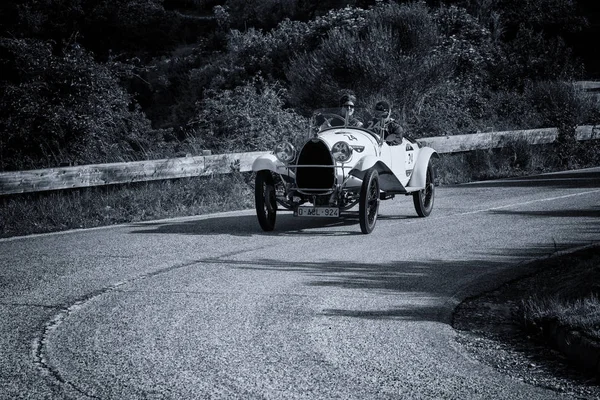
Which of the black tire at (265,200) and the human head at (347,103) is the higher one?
the human head at (347,103)

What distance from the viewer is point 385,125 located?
39.1 ft

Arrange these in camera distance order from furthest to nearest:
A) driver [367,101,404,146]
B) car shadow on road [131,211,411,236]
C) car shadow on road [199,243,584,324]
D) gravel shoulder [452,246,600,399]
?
driver [367,101,404,146], car shadow on road [131,211,411,236], car shadow on road [199,243,584,324], gravel shoulder [452,246,600,399]

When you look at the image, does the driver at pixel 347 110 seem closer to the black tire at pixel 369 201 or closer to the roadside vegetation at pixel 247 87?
the black tire at pixel 369 201

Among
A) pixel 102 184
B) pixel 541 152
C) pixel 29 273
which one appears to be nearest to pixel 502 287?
pixel 29 273

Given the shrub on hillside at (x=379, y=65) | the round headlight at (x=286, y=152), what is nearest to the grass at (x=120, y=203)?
the round headlight at (x=286, y=152)

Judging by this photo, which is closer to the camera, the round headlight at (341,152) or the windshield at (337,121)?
the round headlight at (341,152)

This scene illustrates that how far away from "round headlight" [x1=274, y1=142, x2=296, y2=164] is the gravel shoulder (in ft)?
12.8

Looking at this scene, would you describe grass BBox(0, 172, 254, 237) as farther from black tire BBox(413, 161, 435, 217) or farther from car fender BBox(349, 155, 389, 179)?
car fender BBox(349, 155, 389, 179)

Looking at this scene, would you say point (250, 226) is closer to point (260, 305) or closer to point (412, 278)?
point (412, 278)

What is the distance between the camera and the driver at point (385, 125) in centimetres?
1186

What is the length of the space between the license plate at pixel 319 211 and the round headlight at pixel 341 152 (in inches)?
27.4

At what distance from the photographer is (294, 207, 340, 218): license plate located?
10352 millimetres

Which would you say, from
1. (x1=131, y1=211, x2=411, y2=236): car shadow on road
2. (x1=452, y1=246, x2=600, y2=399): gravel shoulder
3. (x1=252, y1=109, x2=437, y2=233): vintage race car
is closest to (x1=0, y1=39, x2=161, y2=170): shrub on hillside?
(x1=131, y1=211, x2=411, y2=236): car shadow on road

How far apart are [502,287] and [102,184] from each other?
7.17 m
